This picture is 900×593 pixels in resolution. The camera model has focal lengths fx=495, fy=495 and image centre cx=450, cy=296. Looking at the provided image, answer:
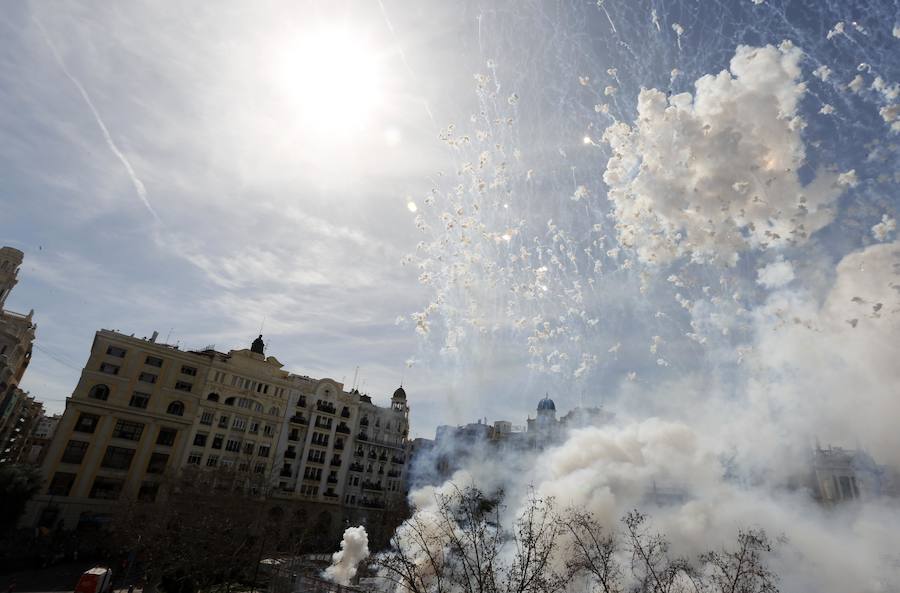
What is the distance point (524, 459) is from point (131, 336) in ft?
212

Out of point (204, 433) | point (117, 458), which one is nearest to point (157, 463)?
point (117, 458)

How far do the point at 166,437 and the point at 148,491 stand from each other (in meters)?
6.41

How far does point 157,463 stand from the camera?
6084 centimetres

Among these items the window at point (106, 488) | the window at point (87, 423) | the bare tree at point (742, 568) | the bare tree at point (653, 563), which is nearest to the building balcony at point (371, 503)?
the window at point (106, 488)

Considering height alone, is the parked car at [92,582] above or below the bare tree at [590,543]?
below

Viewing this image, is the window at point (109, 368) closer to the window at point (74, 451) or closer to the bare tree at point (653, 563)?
the window at point (74, 451)

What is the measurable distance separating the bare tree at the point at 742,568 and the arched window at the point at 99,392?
64827mm

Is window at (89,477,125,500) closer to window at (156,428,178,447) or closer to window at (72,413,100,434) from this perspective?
window at (72,413,100,434)

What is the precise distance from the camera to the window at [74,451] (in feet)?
184

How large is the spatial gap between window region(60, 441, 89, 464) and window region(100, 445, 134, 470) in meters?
2.25

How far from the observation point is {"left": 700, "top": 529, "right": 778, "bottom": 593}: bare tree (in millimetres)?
27461

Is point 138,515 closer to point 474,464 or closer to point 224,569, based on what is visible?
point 224,569

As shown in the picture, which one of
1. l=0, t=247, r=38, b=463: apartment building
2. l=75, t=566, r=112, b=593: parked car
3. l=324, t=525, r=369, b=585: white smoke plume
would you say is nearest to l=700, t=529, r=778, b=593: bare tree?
l=324, t=525, r=369, b=585: white smoke plume

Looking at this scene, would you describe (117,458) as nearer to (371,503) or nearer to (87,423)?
(87,423)
